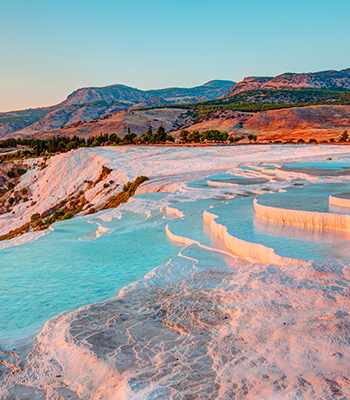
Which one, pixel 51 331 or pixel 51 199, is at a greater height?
pixel 51 331

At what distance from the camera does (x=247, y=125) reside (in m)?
99.4

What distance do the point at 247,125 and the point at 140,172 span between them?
76709 millimetres

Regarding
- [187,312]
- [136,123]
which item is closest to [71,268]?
[187,312]

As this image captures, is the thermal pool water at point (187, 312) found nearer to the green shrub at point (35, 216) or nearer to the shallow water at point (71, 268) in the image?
the shallow water at point (71, 268)

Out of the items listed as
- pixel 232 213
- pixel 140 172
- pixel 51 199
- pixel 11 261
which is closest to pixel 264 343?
pixel 232 213

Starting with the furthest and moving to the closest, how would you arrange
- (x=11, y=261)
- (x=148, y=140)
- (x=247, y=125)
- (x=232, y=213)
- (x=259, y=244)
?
(x=247, y=125) < (x=148, y=140) < (x=232, y=213) < (x=11, y=261) < (x=259, y=244)

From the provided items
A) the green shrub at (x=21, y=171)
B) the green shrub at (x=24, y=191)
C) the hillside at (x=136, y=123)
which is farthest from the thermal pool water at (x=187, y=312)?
the hillside at (x=136, y=123)

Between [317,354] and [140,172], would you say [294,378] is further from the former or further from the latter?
[140,172]

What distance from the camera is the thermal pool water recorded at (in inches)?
173

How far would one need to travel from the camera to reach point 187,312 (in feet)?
19.1

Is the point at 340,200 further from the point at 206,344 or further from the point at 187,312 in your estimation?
the point at 206,344

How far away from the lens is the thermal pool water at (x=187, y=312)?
4383mm

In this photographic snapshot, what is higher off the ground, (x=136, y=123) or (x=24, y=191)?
(x=136, y=123)

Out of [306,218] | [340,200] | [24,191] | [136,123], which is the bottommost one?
[24,191]
